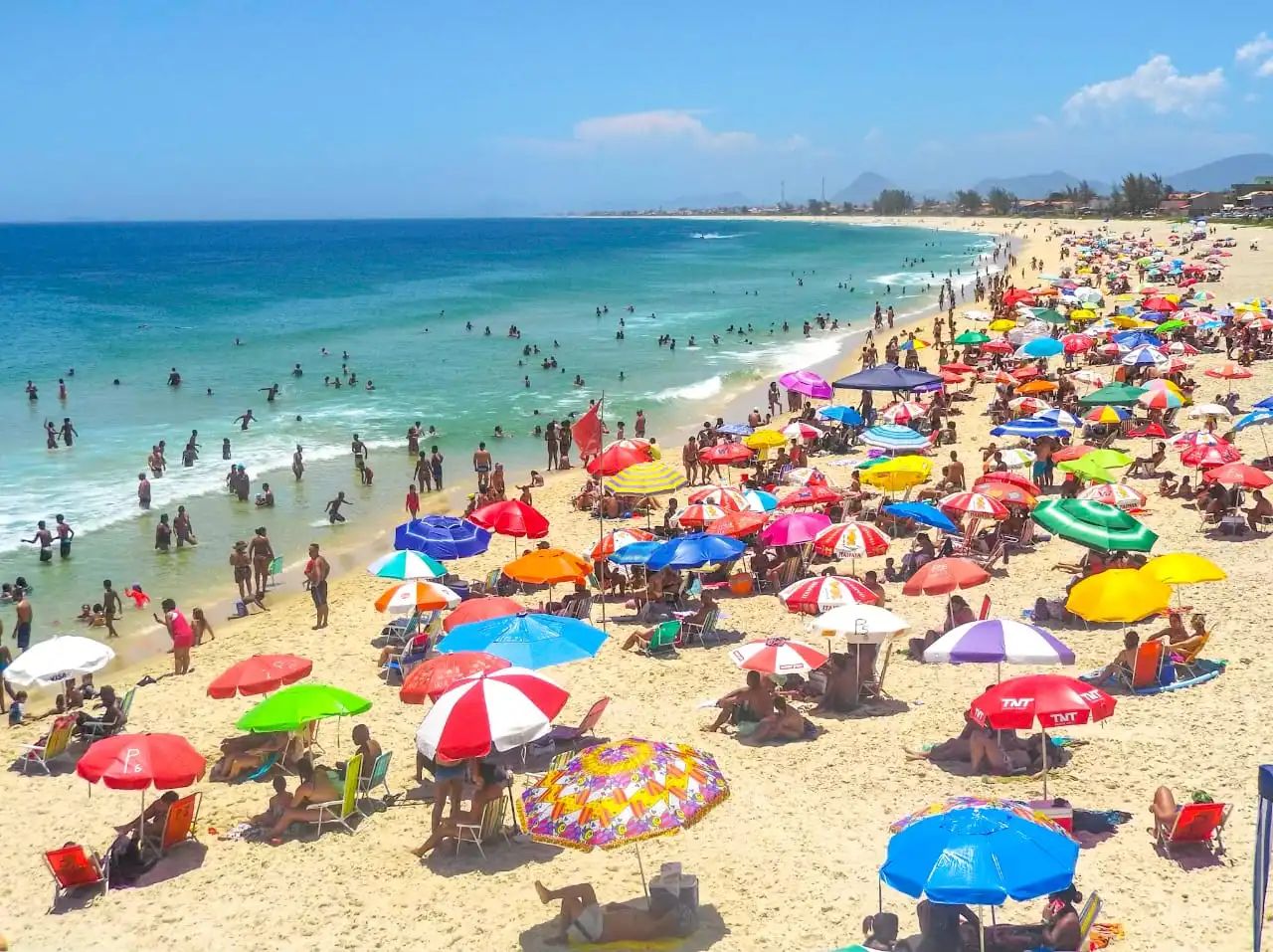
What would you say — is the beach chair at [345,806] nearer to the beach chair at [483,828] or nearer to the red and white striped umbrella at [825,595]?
the beach chair at [483,828]

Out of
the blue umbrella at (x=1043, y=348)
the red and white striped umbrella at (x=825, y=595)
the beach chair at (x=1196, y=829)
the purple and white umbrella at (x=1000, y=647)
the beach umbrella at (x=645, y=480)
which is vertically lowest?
the beach chair at (x=1196, y=829)

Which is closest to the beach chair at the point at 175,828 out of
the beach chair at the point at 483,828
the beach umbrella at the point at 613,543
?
the beach chair at the point at 483,828

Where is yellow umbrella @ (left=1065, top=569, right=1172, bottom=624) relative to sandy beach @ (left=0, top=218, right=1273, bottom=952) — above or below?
above

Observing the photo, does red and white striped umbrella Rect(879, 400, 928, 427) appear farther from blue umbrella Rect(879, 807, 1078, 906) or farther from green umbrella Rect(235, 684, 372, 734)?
blue umbrella Rect(879, 807, 1078, 906)

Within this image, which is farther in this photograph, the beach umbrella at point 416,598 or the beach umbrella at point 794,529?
the beach umbrella at point 794,529

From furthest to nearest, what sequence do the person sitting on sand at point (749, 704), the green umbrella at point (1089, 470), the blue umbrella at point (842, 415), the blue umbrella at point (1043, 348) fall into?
the blue umbrella at point (1043, 348) → the blue umbrella at point (842, 415) → the green umbrella at point (1089, 470) → the person sitting on sand at point (749, 704)

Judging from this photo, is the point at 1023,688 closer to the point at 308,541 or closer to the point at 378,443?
the point at 308,541

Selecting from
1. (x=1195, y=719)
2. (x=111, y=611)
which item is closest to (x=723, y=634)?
(x=1195, y=719)

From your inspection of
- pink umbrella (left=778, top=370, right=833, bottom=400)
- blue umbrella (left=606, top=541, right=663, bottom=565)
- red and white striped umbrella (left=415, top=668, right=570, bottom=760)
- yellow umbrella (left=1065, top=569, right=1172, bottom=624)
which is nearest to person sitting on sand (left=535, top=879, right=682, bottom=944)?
red and white striped umbrella (left=415, top=668, right=570, bottom=760)
